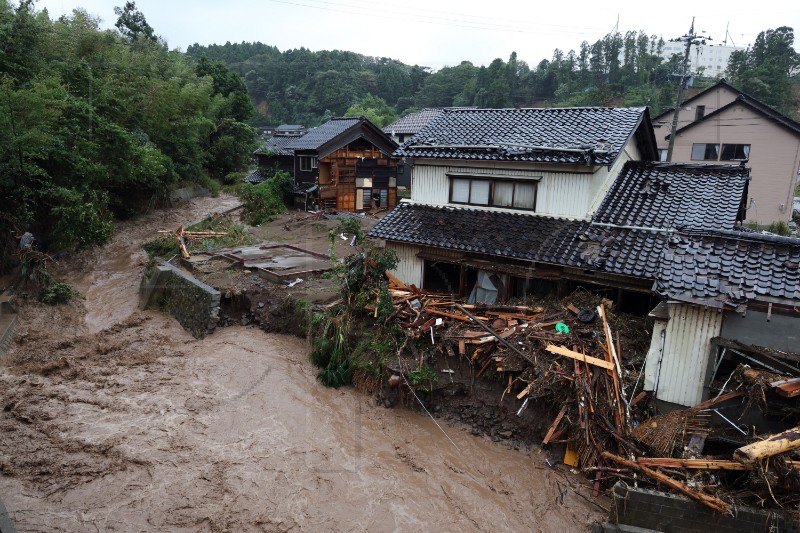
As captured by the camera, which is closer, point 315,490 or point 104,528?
point 104,528

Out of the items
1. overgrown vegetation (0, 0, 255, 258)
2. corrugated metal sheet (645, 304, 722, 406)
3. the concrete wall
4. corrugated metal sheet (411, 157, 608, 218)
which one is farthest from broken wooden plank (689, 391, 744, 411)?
overgrown vegetation (0, 0, 255, 258)

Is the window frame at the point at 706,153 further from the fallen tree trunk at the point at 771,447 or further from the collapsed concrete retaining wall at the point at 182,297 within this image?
the collapsed concrete retaining wall at the point at 182,297

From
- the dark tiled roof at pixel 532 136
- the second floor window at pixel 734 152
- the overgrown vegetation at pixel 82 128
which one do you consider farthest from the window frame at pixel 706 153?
the overgrown vegetation at pixel 82 128

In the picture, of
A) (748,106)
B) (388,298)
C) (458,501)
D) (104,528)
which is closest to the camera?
(104,528)

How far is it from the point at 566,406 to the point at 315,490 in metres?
5.05

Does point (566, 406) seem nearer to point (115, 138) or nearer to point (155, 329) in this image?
point (155, 329)

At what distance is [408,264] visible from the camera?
47.7ft

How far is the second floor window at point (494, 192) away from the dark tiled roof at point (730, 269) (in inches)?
196

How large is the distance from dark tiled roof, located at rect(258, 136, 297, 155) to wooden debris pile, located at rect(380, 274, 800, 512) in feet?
82.5

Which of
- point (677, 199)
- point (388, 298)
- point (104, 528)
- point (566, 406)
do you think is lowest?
point (104, 528)

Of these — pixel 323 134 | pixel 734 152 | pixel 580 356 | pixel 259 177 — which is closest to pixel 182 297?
pixel 580 356

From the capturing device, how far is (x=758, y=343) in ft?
26.7

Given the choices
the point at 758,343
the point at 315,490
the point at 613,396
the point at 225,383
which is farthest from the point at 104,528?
the point at 758,343

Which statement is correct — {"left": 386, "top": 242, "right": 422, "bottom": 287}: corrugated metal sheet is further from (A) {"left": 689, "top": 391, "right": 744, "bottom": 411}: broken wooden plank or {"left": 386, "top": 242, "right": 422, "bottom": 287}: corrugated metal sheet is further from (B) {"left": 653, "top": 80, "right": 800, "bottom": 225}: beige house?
(B) {"left": 653, "top": 80, "right": 800, "bottom": 225}: beige house
